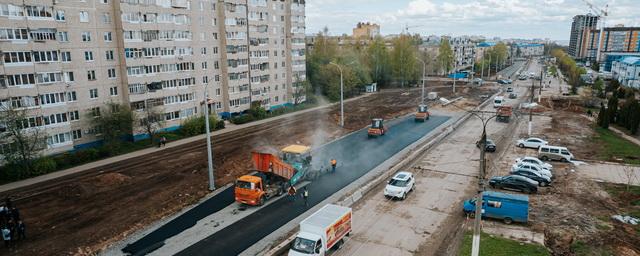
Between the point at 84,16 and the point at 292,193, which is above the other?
the point at 84,16

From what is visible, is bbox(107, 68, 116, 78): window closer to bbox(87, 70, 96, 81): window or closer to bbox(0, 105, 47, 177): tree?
bbox(87, 70, 96, 81): window

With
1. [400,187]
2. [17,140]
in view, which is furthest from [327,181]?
A: [17,140]

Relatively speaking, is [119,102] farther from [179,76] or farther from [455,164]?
[455,164]

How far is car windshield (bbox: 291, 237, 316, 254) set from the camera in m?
17.9

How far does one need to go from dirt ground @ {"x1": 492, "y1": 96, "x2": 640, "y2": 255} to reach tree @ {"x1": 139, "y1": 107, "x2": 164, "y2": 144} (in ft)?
118

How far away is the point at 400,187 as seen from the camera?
26.9 metres

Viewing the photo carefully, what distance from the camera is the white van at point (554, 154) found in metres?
36.1

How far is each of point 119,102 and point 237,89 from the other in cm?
1792

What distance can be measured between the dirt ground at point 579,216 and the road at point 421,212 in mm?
4411

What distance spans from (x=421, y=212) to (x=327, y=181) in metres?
8.47

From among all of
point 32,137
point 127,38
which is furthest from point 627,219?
point 127,38

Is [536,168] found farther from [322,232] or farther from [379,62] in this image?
[379,62]

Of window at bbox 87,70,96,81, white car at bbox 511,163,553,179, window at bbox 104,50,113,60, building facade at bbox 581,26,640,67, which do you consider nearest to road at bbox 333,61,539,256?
white car at bbox 511,163,553,179

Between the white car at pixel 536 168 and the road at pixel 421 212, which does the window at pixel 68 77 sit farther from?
the white car at pixel 536 168
